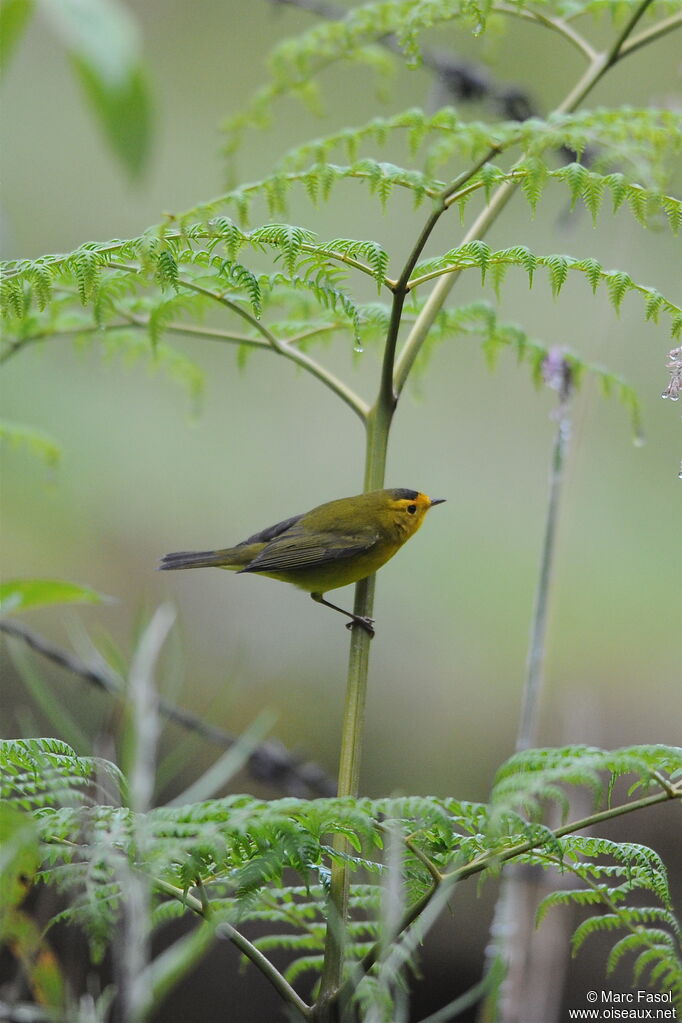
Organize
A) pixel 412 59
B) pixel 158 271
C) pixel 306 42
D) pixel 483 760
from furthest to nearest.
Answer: pixel 483 760, pixel 306 42, pixel 412 59, pixel 158 271

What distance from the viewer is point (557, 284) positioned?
3.73 ft

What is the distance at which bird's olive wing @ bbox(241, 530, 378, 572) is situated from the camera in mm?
1943

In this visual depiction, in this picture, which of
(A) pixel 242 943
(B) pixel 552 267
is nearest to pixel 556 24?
(B) pixel 552 267

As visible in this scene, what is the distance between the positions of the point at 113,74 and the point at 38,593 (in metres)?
0.43

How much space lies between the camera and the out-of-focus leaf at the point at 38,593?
0.67 meters

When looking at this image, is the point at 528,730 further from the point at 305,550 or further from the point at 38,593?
the point at 38,593

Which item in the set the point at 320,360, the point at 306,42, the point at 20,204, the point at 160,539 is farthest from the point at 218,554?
the point at 20,204

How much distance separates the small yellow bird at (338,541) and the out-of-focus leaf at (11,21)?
1442 millimetres

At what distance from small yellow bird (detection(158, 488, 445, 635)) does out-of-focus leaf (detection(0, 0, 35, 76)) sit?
1442 millimetres

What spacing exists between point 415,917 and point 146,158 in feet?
2.74

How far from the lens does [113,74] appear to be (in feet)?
1.10

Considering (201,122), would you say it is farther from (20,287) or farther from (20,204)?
(20,287)

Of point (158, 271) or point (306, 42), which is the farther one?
point (306, 42)

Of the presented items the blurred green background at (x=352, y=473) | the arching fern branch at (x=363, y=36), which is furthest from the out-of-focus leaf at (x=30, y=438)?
the blurred green background at (x=352, y=473)
